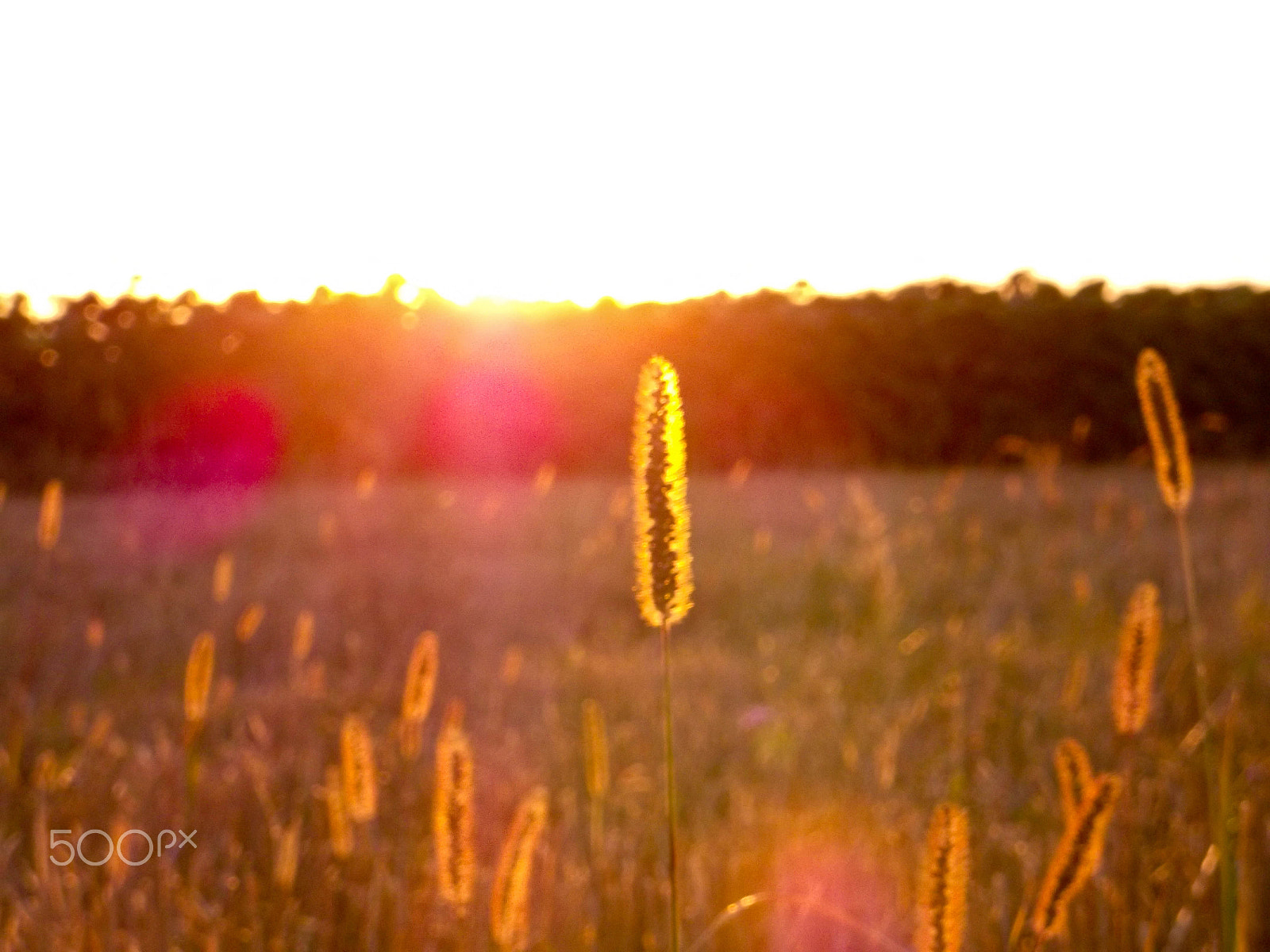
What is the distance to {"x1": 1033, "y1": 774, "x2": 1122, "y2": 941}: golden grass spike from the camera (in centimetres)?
89

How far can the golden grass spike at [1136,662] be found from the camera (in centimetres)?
112

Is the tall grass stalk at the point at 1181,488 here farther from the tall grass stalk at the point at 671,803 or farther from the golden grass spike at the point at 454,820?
the golden grass spike at the point at 454,820

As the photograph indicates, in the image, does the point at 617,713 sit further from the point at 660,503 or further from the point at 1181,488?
the point at 660,503

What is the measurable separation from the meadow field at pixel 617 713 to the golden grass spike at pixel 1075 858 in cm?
12

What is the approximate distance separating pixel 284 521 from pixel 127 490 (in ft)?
10.0

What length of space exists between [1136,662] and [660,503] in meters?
0.64

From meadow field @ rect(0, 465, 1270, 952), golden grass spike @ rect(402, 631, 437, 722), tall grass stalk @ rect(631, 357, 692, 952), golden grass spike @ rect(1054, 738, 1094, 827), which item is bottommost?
meadow field @ rect(0, 465, 1270, 952)

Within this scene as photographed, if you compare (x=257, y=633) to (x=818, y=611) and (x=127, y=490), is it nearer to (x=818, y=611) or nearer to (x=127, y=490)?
(x=818, y=611)

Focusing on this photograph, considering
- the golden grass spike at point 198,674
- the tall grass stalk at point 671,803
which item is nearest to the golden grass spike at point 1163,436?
the tall grass stalk at point 671,803

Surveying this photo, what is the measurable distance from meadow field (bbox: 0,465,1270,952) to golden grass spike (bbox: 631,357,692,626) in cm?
29

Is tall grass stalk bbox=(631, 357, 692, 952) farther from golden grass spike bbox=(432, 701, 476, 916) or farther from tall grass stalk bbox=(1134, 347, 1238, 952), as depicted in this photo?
tall grass stalk bbox=(1134, 347, 1238, 952)

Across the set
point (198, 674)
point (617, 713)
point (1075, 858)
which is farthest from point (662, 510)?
Result: point (617, 713)

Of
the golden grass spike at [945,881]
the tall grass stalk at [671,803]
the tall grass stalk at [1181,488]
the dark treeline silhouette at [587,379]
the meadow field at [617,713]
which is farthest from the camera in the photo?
the dark treeline silhouette at [587,379]

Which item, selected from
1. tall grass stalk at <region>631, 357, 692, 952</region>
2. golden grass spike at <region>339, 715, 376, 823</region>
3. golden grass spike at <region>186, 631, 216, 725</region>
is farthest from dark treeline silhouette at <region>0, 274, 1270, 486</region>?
tall grass stalk at <region>631, 357, 692, 952</region>
